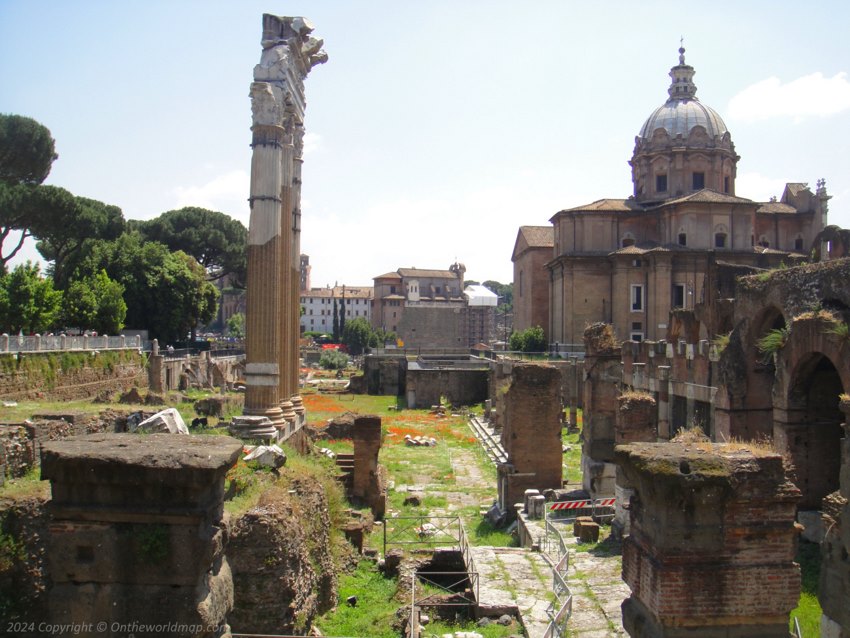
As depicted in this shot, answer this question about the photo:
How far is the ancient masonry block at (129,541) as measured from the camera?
13.5 ft

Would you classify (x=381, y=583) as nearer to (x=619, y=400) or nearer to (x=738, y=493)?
(x=619, y=400)

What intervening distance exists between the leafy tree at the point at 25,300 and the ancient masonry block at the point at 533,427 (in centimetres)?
1865

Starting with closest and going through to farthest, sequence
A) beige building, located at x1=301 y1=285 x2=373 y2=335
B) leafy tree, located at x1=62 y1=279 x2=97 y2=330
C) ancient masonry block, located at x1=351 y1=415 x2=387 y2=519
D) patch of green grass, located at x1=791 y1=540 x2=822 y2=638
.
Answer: patch of green grass, located at x1=791 y1=540 x2=822 y2=638, ancient masonry block, located at x1=351 y1=415 x2=387 y2=519, leafy tree, located at x1=62 y1=279 x2=97 y2=330, beige building, located at x1=301 y1=285 x2=373 y2=335

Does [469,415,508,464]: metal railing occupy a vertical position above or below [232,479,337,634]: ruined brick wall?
below

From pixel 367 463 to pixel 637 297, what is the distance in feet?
96.6

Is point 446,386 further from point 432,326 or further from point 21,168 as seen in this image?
point 432,326

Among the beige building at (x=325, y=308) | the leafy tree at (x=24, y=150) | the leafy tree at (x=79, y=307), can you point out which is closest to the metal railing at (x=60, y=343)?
the leafy tree at (x=79, y=307)

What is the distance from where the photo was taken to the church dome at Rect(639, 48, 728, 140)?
44531 mm

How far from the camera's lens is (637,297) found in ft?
135

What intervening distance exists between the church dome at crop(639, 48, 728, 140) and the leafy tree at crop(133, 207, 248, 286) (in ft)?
97.2

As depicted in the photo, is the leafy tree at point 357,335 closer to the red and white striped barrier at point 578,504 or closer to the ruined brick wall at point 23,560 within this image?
the red and white striped barrier at point 578,504

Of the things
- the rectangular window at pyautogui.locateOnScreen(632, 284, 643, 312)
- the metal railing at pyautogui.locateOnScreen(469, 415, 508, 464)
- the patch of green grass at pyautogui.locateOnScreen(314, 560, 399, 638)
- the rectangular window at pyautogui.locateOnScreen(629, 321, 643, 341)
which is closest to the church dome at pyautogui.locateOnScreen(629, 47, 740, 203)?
the rectangular window at pyautogui.locateOnScreen(632, 284, 643, 312)

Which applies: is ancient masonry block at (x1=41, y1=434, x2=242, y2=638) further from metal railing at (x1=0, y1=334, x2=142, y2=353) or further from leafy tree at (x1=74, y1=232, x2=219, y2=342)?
leafy tree at (x1=74, y1=232, x2=219, y2=342)

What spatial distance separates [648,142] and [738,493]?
4363cm
